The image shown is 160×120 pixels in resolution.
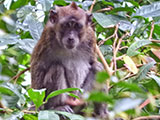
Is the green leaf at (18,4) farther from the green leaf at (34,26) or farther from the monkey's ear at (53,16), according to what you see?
the monkey's ear at (53,16)

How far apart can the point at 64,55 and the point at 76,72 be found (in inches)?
15.0

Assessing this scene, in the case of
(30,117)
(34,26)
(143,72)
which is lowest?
(30,117)

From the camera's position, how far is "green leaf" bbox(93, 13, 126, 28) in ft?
16.4

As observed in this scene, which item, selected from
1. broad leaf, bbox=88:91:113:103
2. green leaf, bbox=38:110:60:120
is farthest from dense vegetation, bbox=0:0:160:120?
broad leaf, bbox=88:91:113:103

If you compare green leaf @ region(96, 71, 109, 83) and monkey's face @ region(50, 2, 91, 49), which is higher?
green leaf @ region(96, 71, 109, 83)

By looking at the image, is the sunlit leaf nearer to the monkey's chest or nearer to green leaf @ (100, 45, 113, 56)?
green leaf @ (100, 45, 113, 56)

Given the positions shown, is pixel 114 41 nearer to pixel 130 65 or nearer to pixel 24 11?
pixel 130 65

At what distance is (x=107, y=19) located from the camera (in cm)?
515

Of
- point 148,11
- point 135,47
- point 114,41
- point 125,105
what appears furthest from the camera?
point 148,11

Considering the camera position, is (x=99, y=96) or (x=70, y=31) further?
(x=70, y=31)

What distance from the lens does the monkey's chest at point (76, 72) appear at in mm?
5652

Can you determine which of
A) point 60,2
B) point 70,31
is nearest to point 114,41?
point 70,31

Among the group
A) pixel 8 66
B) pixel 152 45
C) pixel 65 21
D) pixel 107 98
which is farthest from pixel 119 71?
pixel 107 98

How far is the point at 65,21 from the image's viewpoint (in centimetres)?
542
